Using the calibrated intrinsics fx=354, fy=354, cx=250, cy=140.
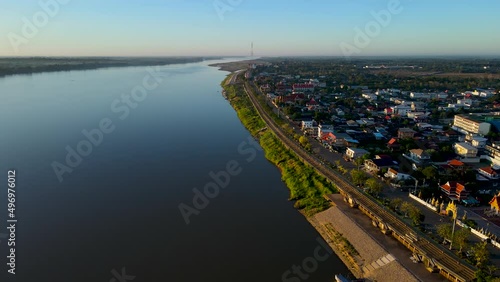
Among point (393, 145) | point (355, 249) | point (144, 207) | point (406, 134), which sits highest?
point (406, 134)

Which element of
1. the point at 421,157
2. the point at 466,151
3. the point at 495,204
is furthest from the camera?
the point at 466,151

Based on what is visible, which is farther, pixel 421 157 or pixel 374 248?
pixel 421 157

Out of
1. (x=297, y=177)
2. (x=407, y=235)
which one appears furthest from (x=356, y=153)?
(x=407, y=235)

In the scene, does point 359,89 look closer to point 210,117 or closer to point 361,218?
point 210,117

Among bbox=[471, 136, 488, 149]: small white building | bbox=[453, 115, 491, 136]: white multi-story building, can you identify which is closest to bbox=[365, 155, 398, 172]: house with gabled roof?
bbox=[471, 136, 488, 149]: small white building

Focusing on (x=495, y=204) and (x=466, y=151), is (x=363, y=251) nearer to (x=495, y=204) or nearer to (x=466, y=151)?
(x=495, y=204)
